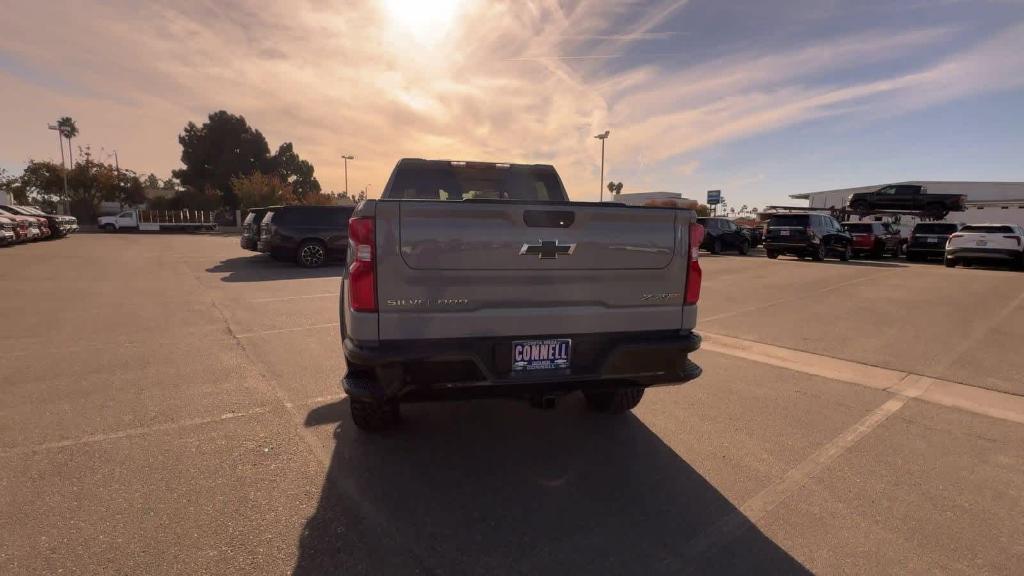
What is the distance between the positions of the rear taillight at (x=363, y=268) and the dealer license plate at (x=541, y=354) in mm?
829

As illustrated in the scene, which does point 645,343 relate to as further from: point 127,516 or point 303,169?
point 303,169

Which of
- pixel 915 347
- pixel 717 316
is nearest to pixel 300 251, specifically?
pixel 717 316

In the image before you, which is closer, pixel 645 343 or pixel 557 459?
pixel 645 343

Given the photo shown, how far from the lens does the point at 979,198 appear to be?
2306 inches

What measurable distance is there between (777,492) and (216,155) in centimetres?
6674

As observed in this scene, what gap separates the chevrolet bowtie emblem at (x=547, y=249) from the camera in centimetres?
267

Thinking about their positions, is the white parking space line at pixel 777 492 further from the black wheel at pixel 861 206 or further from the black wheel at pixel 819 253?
the black wheel at pixel 861 206

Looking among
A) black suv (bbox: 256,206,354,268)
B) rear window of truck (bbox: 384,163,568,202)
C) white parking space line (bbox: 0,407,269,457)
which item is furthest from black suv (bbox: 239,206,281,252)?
white parking space line (bbox: 0,407,269,457)

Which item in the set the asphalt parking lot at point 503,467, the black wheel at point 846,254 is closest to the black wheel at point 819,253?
the black wheel at point 846,254

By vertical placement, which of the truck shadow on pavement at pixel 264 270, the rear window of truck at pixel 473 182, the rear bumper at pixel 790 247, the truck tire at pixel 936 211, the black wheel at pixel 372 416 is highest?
the truck tire at pixel 936 211

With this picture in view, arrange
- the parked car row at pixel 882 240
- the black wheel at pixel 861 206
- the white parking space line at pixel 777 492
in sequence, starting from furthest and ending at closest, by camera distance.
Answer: the black wheel at pixel 861 206
the parked car row at pixel 882 240
the white parking space line at pixel 777 492

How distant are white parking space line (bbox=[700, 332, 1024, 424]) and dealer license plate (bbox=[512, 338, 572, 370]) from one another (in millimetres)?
2412

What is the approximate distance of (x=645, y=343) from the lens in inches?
113

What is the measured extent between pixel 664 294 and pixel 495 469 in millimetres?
1539
